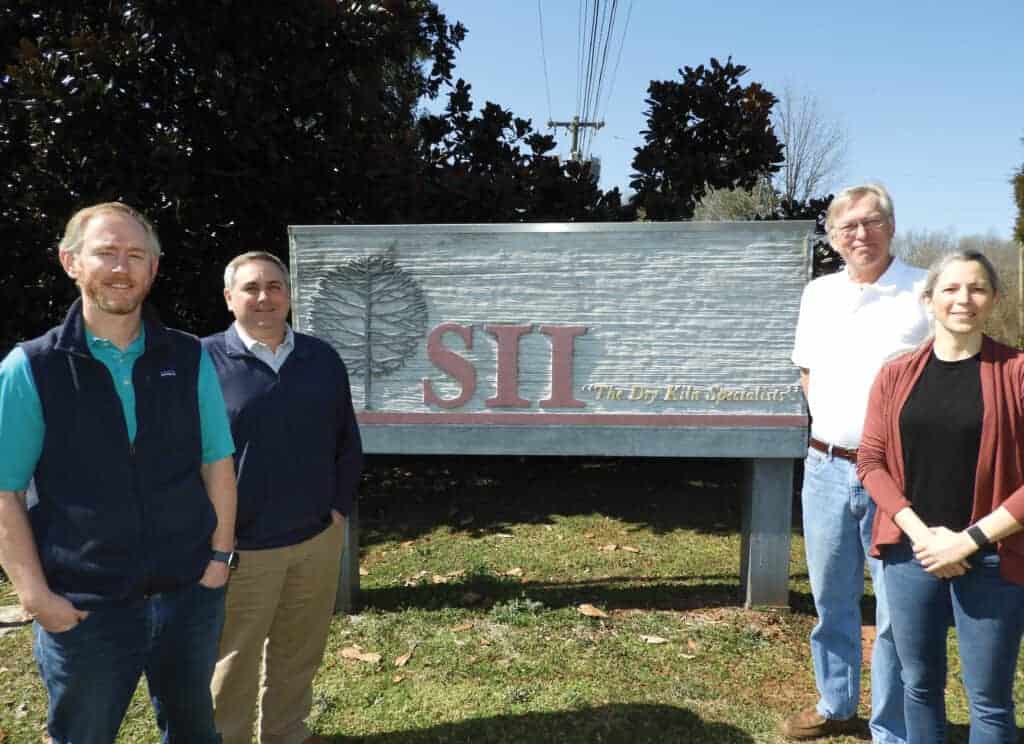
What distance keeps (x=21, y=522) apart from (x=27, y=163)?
4476 mm

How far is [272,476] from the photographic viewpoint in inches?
103

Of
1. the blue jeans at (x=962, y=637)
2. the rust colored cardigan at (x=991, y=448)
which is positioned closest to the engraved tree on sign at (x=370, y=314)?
the rust colored cardigan at (x=991, y=448)

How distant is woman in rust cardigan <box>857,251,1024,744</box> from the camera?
2.15 meters

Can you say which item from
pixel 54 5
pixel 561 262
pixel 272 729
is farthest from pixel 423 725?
pixel 54 5

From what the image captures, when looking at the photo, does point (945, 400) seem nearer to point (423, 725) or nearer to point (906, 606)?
point (906, 606)

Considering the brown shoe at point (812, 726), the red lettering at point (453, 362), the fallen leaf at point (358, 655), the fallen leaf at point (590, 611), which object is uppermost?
the red lettering at point (453, 362)

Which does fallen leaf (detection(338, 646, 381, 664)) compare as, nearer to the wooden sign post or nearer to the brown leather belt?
the wooden sign post

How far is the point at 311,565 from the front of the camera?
108 inches

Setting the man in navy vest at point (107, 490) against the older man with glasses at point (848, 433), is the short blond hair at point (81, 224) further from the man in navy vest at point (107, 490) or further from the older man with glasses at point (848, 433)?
the older man with glasses at point (848, 433)

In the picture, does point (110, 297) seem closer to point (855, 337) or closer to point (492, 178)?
point (855, 337)

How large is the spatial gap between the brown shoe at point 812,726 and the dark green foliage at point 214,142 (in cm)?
393

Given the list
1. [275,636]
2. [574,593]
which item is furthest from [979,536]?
[574,593]

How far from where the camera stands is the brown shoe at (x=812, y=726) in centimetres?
300

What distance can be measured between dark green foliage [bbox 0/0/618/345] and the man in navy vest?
337 cm
